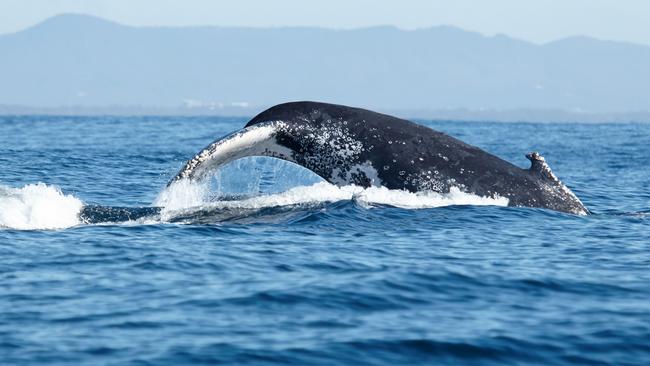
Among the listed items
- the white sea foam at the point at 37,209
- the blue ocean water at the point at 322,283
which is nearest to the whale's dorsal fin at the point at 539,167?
the blue ocean water at the point at 322,283

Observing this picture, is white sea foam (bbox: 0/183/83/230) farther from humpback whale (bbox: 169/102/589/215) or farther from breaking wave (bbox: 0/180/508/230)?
humpback whale (bbox: 169/102/589/215)

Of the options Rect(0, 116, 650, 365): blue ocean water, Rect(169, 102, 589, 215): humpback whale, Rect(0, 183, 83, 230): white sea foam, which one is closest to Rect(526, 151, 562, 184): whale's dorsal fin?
Rect(169, 102, 589, 215): humpback whale

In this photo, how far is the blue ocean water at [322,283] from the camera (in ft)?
35.2

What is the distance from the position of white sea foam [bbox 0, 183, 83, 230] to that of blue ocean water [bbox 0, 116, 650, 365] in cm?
3

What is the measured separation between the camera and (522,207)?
18266mm

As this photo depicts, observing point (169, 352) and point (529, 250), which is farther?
point (529, 250)

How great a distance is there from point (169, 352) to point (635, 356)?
166 inches

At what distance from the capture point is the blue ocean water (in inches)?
423

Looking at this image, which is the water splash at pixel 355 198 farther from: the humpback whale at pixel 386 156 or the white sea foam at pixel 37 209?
the white sea foam at pixel 37 209

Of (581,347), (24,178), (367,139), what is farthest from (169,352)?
(24,178)

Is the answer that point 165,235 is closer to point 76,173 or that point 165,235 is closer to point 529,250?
point 529,250

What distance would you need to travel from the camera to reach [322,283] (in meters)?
13.2

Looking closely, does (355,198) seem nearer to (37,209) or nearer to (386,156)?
(386,156)

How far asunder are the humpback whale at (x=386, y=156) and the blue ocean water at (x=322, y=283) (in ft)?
0.93
